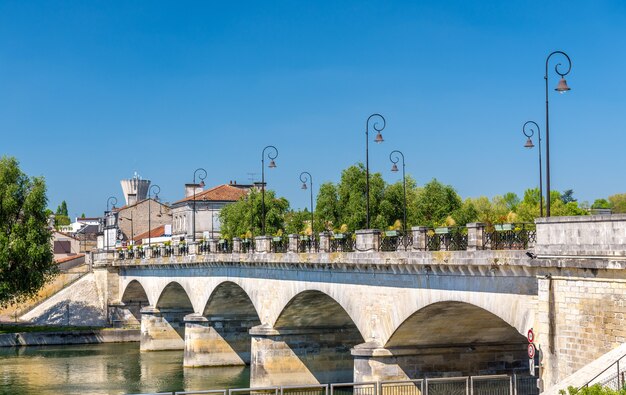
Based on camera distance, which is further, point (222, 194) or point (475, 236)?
point (222, 194)

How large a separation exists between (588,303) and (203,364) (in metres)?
38.4

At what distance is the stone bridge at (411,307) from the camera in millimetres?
23562

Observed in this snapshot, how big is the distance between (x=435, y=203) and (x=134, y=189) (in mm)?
70634

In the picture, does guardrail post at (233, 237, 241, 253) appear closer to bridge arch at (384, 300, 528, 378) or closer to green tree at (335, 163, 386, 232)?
bridge arch at (384, 300, 528, 378)

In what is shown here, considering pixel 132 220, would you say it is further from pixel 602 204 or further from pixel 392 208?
pixel 602 204

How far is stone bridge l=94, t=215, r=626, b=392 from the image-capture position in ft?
77.3

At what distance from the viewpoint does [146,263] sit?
247ft

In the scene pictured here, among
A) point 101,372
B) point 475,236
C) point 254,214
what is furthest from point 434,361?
point 254,214

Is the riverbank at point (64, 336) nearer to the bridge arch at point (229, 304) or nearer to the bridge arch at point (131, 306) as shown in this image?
the bridge arch at point (131, 306)

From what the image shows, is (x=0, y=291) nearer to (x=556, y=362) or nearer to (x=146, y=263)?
(x=146, y=263)

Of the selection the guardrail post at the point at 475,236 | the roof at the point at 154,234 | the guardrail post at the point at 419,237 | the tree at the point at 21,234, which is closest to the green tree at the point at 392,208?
the tree at the point at 21,234

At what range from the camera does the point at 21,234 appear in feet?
239

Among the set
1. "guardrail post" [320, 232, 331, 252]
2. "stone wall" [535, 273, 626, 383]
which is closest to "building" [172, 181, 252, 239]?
"guardrail post" [320, 232, 331, 252]

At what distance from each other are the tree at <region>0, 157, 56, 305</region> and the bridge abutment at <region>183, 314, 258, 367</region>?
17582mm
